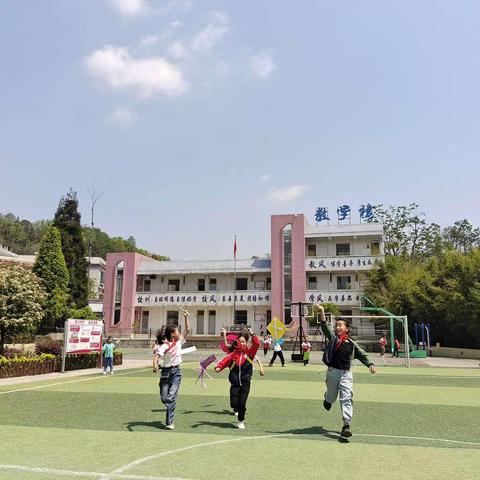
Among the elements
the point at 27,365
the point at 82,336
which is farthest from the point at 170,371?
the point at 82,336

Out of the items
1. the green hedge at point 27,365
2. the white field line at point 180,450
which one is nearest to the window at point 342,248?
the green hedge at point 27,365

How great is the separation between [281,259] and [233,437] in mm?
37883

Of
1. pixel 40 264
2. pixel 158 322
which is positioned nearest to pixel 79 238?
pixel 40 264

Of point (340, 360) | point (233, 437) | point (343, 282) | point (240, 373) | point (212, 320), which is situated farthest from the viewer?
point (212, 320)

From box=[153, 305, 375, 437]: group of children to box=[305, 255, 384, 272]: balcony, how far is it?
36.2 metres

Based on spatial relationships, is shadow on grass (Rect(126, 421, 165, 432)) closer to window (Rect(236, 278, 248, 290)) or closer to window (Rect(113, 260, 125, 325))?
window (Rect(236, 278, 248, 290))

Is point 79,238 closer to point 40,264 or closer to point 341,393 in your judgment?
point 40,264

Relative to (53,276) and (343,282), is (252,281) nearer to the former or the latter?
(343,282)

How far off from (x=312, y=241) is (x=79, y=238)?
73.5 feet

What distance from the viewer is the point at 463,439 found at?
734cm

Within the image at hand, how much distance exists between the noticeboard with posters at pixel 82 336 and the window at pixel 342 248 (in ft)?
96.3

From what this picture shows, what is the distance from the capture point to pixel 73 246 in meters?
44.0

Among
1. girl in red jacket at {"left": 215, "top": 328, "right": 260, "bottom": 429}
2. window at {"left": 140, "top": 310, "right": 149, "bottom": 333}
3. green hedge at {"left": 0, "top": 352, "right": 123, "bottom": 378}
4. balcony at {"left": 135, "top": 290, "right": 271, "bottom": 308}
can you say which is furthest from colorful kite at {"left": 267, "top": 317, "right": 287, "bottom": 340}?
window at {"left": 140, "top": 310, "right": 149, "bottom": 333}

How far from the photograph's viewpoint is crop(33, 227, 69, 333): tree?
127 feet
